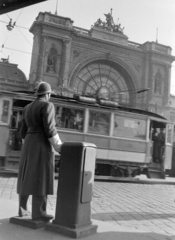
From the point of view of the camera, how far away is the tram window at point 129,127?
1056cm

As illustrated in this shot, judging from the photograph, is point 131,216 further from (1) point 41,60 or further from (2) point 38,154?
(1) point 41,60

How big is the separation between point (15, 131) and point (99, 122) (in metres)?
3.16

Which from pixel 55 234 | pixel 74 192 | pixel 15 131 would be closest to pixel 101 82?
pixel 15 131

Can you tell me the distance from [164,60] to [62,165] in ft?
97.7

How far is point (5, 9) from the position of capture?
2.74m

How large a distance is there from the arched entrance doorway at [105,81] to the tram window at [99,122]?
19.3 metres

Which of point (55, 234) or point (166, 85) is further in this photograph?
point (166, 85)

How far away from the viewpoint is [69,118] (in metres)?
10.0

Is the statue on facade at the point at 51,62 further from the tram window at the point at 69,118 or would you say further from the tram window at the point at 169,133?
the tram window at the point at 69,118

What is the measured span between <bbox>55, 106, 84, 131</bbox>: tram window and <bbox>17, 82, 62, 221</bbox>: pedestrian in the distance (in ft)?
22.3

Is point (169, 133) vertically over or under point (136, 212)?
over

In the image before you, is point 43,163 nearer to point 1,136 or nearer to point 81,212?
point 81,212

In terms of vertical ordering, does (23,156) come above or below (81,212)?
above

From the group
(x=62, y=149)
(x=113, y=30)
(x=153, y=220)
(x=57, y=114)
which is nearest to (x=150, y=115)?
(x=57, y=114)
